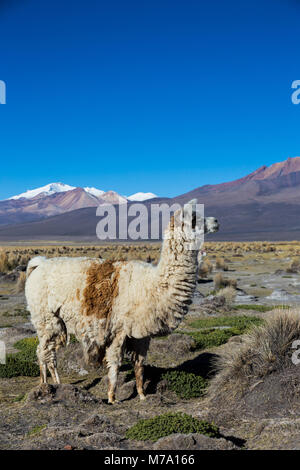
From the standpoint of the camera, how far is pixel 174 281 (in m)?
6.20

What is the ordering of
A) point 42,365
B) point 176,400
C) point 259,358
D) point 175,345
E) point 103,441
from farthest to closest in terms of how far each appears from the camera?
point 175,345
point 42,365
point 176,400
point 259,358
point 103,441

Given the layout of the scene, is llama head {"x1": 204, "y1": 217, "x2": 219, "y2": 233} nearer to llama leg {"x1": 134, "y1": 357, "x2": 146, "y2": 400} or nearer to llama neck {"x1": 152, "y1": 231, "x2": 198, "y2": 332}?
llama neck {"x1": 152, "y1": 231, "x2": 198, "y2": 332}

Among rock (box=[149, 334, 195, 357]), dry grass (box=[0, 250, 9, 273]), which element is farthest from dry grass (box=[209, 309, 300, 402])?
dry grass (box=[0, 250, 9, 273])

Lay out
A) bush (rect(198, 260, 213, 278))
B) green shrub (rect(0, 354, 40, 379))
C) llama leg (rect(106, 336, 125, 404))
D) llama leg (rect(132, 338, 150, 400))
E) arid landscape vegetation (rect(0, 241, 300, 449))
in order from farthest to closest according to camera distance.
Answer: bush (rect(198, 260, 213, 278))
green shrub (rect(0, 354, 40, 379))
llama leg (rect(132, 338, 150, 400))
llama leg (rect(106, 336, 125, 404))
arid landscape vegetation (rect(0, 241, 300, 449))

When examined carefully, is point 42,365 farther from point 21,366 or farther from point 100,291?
point 100,291

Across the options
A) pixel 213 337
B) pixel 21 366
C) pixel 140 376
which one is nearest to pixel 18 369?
pixel 21 366

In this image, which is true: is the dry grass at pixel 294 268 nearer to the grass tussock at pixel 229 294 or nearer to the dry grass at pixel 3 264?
the grass tussock at pixel 229 294

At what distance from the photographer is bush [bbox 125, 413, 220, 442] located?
5.04m

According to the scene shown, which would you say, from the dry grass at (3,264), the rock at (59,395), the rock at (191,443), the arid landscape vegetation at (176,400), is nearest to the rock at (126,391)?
the arid landscape vegetation at (176,400)

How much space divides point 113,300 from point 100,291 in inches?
10.2

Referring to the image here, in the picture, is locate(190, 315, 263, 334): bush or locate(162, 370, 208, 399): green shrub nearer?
locate(162, 370, 208, 399): green shrub

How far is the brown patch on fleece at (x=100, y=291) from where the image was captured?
6.72m
